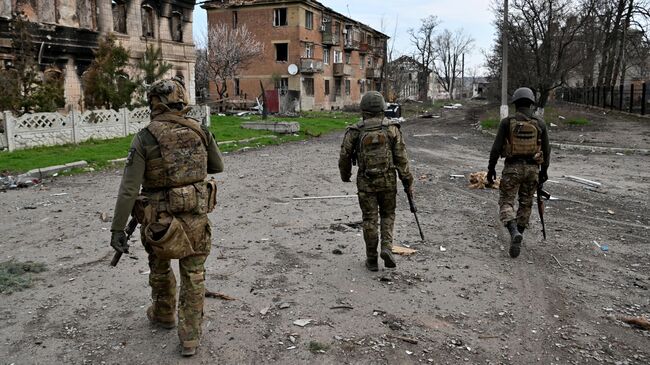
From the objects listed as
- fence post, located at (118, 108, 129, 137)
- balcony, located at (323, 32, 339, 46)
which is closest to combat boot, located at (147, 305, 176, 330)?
fence post, located at (118, 108, 129, 137)

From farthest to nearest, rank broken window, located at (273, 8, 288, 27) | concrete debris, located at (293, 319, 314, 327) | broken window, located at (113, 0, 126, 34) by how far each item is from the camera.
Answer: broken window, located at (273, 8, 288, 27) → broken window, located at (113, 0, 126, 34) → concrete debris, located at (293, 319, 314, 327)

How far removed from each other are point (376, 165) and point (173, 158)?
2.28m

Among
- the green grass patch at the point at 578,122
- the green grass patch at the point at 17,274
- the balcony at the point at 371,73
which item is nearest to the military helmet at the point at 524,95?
the green grass patch at the point at 17,274

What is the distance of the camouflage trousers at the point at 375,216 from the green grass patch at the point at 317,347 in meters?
1.67

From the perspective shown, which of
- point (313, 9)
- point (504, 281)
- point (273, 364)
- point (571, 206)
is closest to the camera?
point (273, 364)

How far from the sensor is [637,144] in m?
16.7

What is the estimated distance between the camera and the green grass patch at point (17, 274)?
488cm

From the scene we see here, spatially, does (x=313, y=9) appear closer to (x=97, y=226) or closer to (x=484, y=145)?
(x=484, y=145)

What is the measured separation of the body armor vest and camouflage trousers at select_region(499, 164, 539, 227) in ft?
12.9

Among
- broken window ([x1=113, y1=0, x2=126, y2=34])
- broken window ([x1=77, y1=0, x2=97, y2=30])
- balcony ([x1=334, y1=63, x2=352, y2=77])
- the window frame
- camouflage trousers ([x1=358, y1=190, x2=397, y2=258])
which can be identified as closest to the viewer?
camouflage trousers ([x1=358, y1=190, x2=397, y2=258])

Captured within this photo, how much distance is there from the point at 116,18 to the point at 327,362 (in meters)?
26.4

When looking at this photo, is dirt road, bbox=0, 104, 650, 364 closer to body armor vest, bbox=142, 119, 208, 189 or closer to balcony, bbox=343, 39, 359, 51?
body armor vest, bbox=142, 119, 208, 189

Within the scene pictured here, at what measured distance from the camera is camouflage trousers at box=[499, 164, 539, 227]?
19.9ft

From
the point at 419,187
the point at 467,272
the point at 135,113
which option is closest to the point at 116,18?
the point at 135,113
